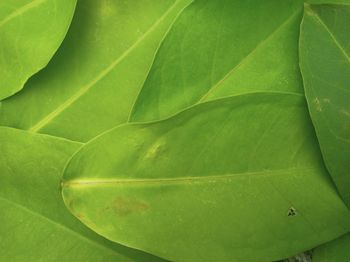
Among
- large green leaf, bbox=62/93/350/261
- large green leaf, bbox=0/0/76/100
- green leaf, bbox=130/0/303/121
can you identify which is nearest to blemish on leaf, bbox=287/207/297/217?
large green leaf, bbox=62/93/350/261

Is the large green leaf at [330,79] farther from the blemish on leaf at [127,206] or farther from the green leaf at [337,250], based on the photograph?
the blemish on leaf at [127,206]

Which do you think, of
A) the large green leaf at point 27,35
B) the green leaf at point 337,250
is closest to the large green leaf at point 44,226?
the large green leaf at point 27,35

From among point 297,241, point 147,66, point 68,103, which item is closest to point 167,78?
point 147,66

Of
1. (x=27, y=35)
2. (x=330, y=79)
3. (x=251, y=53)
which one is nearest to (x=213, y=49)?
(x=251, y=53)

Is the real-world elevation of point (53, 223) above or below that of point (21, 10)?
below

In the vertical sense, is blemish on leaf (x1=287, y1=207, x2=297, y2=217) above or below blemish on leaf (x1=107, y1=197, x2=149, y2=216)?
below

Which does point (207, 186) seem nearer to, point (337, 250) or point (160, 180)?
point (160, 180)

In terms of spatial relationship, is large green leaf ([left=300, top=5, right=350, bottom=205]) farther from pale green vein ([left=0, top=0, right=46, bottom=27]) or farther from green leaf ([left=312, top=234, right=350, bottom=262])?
pale green vein ([left=0, top=0, right=46, bottom=27])
